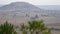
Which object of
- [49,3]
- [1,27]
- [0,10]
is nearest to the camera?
[1,27]

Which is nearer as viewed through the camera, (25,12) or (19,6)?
(25,12)

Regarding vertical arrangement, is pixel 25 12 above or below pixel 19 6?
below

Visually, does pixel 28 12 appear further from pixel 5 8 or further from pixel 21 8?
pixel 5 8

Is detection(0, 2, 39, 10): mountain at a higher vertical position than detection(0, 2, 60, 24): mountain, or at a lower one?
higher

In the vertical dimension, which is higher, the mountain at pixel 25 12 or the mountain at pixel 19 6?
the mountain at pixel 19 6

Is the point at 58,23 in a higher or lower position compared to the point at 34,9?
lower

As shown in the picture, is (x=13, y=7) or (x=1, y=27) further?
(x=13, y=7)

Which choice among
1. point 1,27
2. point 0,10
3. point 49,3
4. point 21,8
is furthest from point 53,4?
point 1,27

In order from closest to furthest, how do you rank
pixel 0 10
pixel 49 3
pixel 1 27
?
pixel 1 27
pixel 0 10
pixel 49 3

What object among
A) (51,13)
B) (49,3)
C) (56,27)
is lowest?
(56,27)
